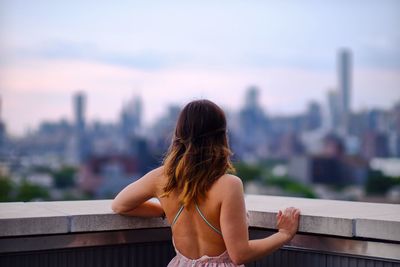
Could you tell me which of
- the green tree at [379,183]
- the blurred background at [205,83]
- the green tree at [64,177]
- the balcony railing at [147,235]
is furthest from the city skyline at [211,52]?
the balcony railing at [147,235]

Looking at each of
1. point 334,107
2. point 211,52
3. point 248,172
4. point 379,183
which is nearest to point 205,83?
point 211,52

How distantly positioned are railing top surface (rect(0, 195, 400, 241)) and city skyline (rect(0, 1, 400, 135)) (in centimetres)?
12482

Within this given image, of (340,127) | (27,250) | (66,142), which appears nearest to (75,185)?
(66,142)

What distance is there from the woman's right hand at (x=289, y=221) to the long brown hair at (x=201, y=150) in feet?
1.27

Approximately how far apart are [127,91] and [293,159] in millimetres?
32495

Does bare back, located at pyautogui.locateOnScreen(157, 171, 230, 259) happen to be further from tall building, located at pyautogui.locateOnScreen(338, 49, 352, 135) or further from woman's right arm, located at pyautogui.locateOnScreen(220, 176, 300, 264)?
tall building, located at pyautogui.locateOnScreen(338, 49, 352, 135)

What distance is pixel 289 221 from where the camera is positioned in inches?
135

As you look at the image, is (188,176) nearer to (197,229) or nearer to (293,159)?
(197,229)

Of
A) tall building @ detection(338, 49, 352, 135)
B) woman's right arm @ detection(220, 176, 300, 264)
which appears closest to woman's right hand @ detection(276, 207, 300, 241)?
woman's right arm @ detection(220, 176, 300, 264)

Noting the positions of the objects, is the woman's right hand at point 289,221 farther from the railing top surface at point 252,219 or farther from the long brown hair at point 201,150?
the long brown hair at point 201,150

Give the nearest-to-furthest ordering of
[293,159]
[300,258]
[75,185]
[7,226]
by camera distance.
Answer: [7,226]
[300,258]
[75,185]
[293,159]

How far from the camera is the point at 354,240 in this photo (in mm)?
3330

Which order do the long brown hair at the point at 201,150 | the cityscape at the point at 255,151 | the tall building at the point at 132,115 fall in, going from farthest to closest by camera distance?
the tall building at the point at 132,115, the cityscape at the point at 255,151, the long brown hair at the point at 201,150

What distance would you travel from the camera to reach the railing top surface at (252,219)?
325cm
